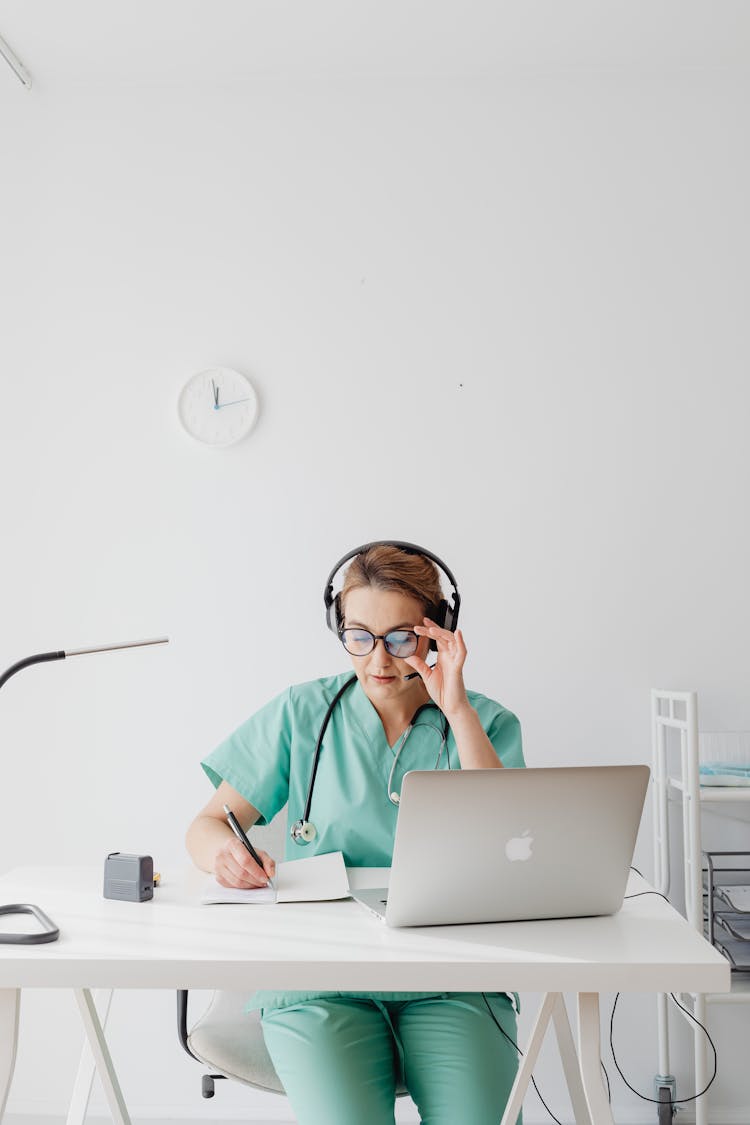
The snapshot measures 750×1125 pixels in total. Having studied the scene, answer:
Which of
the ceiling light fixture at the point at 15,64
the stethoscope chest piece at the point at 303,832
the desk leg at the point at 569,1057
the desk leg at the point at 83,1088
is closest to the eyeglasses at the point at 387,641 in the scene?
the stethoscope chest piece at the point at 303,832

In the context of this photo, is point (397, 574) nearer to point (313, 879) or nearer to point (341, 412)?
point (313, 879)

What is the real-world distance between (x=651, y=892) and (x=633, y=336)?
1435 mm

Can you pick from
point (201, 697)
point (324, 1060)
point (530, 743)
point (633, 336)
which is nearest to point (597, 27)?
point (633, 336)

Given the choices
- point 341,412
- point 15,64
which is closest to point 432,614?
point 341,412

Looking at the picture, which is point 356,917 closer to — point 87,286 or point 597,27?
point 87,286

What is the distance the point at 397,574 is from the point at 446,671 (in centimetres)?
21

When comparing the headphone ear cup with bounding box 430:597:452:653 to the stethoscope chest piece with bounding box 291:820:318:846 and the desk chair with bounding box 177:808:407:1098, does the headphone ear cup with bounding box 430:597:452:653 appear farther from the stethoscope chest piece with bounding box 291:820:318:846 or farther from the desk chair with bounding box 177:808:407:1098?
the desk chair with bounding box 177:808:407:1098

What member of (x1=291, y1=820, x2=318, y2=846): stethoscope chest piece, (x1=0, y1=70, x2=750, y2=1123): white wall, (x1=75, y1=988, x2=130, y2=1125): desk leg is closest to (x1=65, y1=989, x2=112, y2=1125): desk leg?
(x1=75, y1=988, x2=130, y2=1125): desk leg

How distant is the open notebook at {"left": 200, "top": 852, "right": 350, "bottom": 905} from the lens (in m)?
1.29

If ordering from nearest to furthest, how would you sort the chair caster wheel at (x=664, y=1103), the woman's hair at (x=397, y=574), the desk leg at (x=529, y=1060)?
the desk leg at (x=529, y=1060) < the woman's hair at (x=397, y=574) < the chair caster wheel at (x=664, y=1103)

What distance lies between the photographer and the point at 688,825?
1.98m

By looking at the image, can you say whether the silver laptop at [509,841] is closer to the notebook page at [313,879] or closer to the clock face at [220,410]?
the notebook page at [313,879]

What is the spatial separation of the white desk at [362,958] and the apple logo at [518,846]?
96 mm

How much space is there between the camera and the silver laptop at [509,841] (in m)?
1.09
